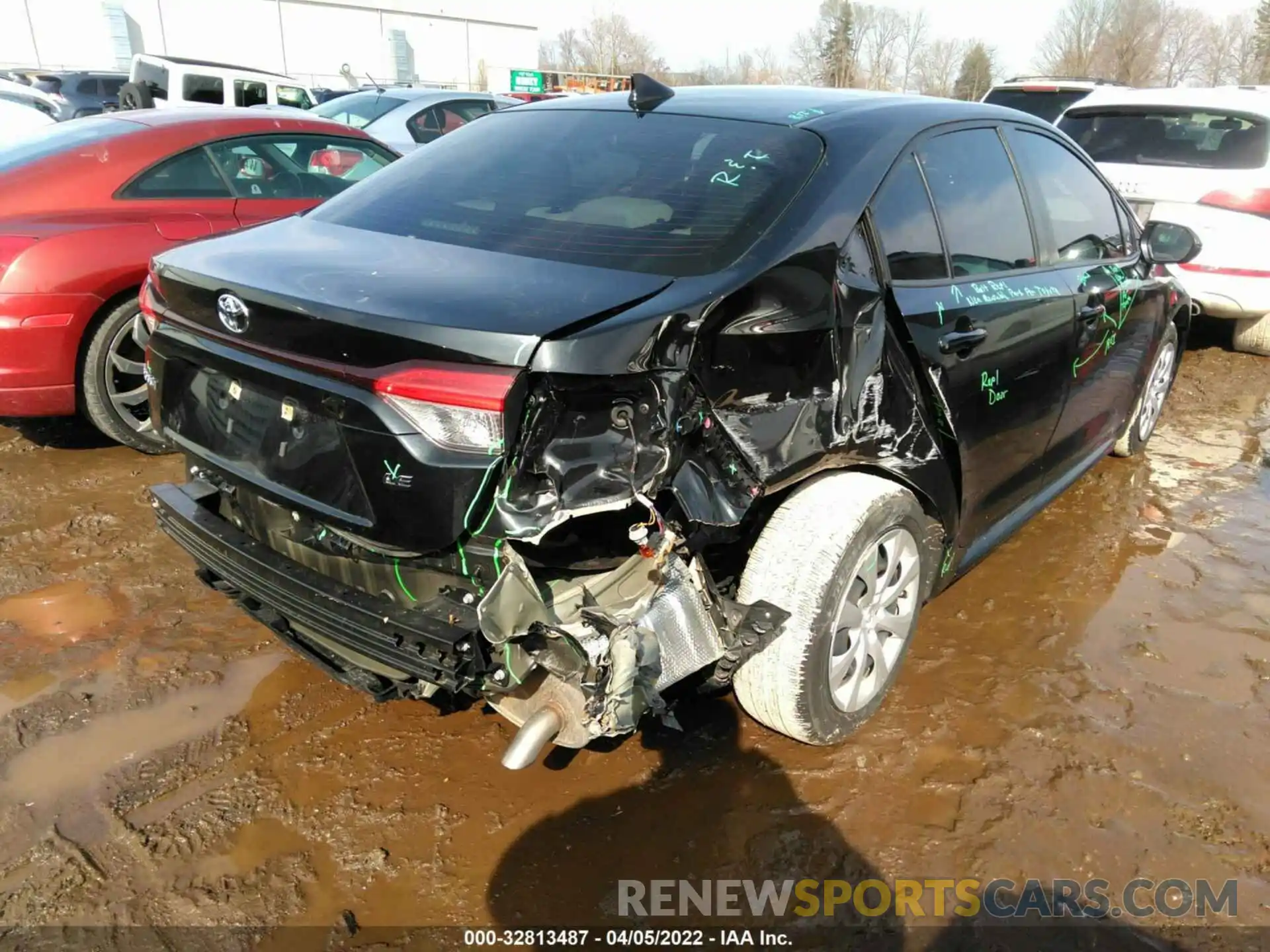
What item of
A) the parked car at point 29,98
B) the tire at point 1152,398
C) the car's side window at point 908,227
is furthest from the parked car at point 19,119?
the tire at point 1152,398

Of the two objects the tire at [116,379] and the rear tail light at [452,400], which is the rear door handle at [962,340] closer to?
the rear tail light at [452,400]

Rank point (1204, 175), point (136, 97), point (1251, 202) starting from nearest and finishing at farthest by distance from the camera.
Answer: point (1251, 202), point (1204, 175), point (136, 97)

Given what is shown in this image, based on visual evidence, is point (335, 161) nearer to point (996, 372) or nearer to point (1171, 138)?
point (996, 372)

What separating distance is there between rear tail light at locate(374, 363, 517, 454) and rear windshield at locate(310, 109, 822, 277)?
21.3 inches

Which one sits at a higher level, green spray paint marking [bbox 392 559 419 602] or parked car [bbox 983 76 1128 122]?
parked car [bbox 983 76 1128 122]

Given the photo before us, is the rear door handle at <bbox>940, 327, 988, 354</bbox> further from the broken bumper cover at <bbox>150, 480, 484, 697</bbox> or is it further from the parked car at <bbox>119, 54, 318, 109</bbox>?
the parked car at <bbox>119, 54, 318, 109</bbox>

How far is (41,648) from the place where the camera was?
3.04 m

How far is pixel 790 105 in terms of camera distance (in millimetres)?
2863

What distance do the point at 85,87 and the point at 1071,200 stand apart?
2039 cm

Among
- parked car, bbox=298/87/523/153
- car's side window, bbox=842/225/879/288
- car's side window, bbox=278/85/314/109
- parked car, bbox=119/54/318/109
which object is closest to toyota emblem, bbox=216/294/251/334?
car's side window, bbox=842/225/879/288

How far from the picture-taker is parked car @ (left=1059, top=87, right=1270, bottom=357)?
6176 mm

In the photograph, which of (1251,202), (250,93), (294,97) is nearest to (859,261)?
(1251,202)

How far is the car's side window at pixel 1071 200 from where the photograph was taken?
339 cm

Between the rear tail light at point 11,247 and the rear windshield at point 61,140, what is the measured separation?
0.67 metres
